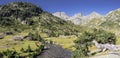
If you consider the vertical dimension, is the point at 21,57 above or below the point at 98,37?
below

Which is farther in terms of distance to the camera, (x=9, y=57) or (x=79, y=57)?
(x=9, y=57)

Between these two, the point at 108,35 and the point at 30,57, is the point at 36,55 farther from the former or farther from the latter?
the point at 108,35

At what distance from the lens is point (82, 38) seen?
490 ft

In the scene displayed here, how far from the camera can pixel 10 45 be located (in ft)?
636

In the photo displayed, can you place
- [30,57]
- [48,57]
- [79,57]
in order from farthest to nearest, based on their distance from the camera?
[48,57] → [30,57] → [79,57]

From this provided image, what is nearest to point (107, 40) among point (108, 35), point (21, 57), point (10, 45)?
point (108, 35)

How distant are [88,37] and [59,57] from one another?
79.2ft

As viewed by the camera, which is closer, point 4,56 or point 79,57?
point 79,57

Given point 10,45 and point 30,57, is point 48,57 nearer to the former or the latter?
point 30,57

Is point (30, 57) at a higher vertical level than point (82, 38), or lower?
lower

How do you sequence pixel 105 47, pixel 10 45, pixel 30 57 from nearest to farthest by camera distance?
pixel 105 47, pixel 30 57, pixel 10 45

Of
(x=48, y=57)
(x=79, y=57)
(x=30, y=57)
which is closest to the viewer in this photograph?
(x=79, y=57)

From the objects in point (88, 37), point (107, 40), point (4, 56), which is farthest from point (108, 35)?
point (4, 56)

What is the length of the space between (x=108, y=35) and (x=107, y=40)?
4.85 meters
